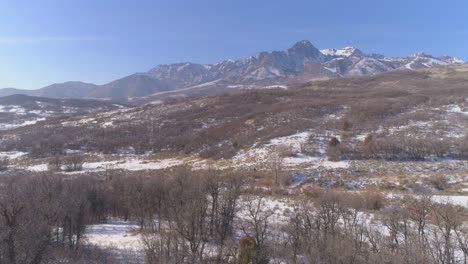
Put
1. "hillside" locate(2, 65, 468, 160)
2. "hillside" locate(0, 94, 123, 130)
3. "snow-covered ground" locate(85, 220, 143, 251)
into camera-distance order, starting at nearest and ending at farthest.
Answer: "snow-covered ground" locate(85, 220, 143, 251), "hillside" locate(2, 65, 468, 160), "hillside" locate(0, 94, 123, 130)

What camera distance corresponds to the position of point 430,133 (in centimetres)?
4388

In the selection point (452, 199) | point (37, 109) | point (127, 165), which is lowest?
point (127, 165)

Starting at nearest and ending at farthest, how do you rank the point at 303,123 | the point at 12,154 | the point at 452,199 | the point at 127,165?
the point at 452,199
the point at 127,165
the point at 303,123
the point at 12,154

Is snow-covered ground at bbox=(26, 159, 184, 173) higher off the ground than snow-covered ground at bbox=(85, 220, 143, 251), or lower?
higher

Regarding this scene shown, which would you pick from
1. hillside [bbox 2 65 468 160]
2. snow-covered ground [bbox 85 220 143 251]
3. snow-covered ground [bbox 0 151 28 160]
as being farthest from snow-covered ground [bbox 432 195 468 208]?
snow-covered ground [bbox 0 151 28 160]

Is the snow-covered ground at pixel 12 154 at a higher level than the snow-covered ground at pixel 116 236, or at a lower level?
higher

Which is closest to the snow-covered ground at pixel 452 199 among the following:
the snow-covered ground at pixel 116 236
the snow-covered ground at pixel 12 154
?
the snow-covered ground at pixel 116 236


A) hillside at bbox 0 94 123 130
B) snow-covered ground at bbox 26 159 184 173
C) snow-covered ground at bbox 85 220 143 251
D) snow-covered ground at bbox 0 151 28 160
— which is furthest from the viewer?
hillside at bbox 0 94 123 130

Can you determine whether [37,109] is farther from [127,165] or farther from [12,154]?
[127,165]

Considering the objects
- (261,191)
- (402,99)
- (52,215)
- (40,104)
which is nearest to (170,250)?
(52,215)

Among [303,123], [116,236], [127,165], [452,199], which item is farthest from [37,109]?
[452,199]

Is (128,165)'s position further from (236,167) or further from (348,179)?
(348,179)

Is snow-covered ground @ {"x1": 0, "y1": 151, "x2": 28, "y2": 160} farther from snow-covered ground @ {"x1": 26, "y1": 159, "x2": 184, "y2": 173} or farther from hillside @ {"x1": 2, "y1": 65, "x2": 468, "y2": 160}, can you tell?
snow-covered ground @ {"x1": 26, "y1": 159, "x2": 184, "y2": 173}

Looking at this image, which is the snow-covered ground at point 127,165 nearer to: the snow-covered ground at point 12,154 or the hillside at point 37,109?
the snow-covered ground at point 12,154
